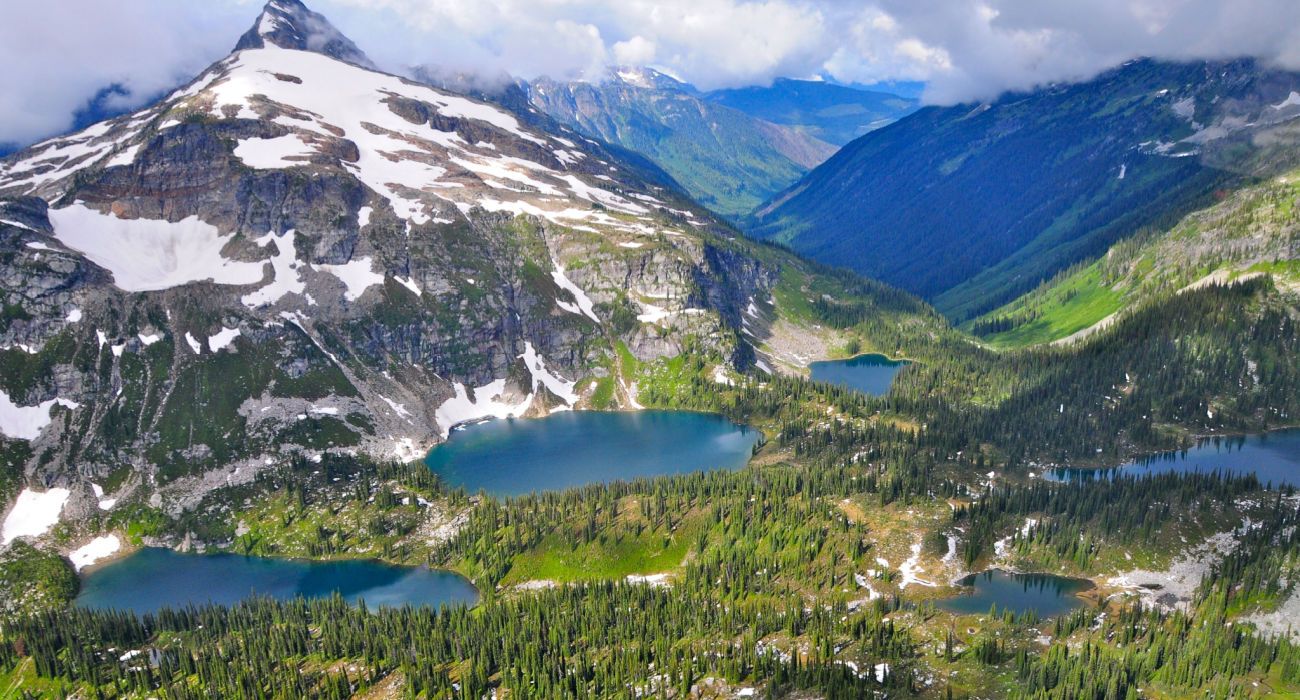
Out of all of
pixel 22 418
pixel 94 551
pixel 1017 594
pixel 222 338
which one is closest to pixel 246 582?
pixel 94 551

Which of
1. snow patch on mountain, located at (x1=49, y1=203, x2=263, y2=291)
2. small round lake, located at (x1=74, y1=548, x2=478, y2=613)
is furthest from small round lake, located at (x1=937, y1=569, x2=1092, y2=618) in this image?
snow patch on mountain, located at (x1=49, y1=203, x2=263, y2=291)

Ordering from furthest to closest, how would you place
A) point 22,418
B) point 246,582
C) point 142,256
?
1. point 142,256
2. point 22,418
3. point 246,582

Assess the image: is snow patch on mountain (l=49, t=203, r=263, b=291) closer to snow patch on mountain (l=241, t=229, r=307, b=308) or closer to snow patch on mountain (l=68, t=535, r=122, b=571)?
snow patch on mountain (l=241, t=229, r=307, b=308)

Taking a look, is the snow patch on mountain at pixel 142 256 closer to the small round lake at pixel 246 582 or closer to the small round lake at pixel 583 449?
the small round lake at pixel 583 449

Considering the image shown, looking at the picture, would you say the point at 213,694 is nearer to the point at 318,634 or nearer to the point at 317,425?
the point at 318,634

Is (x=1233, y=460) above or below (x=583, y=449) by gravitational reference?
below

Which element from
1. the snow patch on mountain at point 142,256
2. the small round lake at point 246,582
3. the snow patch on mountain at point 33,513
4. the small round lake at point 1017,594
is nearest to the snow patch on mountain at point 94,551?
the small round lake at point 246,582

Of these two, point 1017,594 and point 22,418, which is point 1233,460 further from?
point 22,418
